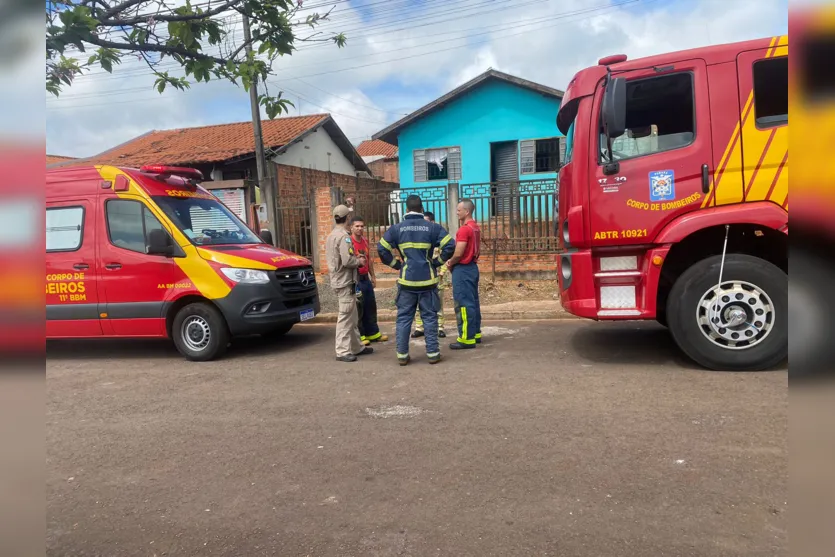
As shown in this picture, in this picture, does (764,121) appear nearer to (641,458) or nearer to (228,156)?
(641,458)

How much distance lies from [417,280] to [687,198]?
2770mm

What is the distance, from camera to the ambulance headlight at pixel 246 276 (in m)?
6.28

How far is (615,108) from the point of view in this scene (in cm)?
448

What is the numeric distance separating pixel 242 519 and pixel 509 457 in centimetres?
164

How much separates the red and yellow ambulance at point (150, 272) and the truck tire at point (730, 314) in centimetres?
451

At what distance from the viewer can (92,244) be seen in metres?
6.58

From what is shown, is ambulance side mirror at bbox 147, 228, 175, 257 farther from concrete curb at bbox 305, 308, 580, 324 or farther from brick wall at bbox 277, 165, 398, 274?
brick wall at bbox 277, 165, 398, 274

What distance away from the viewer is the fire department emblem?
474cm

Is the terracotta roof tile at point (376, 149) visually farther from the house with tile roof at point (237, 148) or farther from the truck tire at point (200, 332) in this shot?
the truck tire at point (200, 332)

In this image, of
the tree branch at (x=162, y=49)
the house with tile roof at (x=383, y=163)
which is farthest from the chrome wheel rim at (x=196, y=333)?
the house with tile roof at (x=383, y=163)

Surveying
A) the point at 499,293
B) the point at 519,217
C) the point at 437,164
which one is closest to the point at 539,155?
the point at 437,164

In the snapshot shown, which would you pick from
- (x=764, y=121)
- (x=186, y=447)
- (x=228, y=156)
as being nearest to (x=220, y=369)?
(x=186, y=447)

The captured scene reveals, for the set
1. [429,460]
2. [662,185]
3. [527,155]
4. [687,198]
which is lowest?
[429,460]

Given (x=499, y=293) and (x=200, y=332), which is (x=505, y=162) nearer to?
(x=499, y=293)
